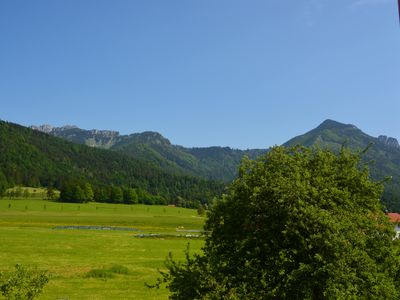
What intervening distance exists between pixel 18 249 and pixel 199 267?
60.2 m

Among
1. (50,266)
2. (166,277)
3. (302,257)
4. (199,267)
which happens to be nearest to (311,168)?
(302,257)

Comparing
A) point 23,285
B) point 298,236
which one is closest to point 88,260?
point 23,285

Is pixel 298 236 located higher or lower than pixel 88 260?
higher

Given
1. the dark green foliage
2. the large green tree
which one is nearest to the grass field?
the dark green foliage

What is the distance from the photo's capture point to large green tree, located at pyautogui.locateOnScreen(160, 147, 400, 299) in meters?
18.6

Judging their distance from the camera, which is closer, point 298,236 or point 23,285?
point 298,236

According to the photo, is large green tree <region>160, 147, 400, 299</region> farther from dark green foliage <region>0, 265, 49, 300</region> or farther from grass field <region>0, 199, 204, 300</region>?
grass field <region>0, 199, 204, 300</region>

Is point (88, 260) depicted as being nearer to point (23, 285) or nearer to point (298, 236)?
point (23, 285)

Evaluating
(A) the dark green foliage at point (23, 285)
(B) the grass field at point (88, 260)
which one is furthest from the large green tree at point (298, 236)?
(B) the grass field at point (88, 260)

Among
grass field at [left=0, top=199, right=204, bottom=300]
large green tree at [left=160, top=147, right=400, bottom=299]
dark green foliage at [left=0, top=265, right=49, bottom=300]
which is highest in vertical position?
large green tree at [left=160, top=147, right=400, bottom=299]

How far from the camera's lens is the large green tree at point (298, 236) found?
1864 centimetres

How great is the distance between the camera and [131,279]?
49.0 metres

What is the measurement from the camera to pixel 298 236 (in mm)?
19406

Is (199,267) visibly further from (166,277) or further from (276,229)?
(276,229)
